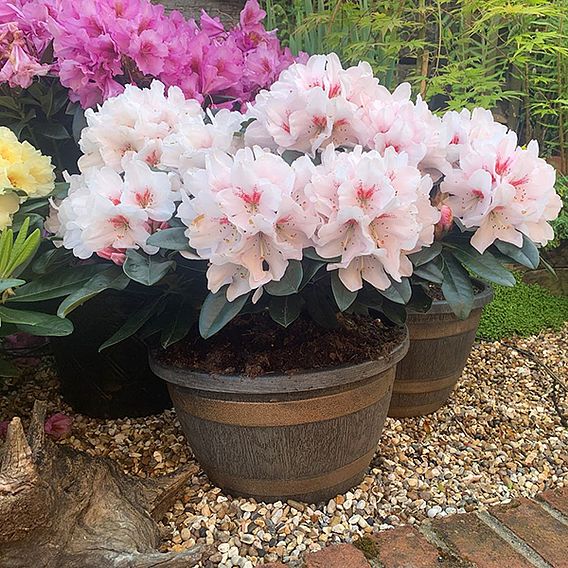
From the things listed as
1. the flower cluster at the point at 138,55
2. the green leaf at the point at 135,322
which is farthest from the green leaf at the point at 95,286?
the flower cluster at the point at 138,55

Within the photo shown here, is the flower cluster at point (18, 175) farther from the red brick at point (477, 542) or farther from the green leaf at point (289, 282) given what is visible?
the red brick at point (477, 542)

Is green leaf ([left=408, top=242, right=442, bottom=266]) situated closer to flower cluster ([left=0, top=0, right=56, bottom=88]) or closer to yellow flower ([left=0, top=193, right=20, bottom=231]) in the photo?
yellow flower ([left=0, top=193, right=20, bottom=231])

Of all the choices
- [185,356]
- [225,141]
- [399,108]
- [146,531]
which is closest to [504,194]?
[399,108]

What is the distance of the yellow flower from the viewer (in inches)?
42.6

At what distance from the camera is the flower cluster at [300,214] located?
0.92m

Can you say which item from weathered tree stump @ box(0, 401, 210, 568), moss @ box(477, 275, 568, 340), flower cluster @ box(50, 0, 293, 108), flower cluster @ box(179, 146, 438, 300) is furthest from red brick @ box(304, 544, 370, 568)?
moss @ box(477, 275, 568, 340)

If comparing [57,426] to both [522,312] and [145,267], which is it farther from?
[522,312]

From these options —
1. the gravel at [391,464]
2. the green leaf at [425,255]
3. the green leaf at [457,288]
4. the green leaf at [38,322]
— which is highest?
the green leaf at [425,255]

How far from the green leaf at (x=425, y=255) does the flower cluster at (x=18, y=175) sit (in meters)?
0.71

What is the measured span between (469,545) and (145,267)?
821 millimetres

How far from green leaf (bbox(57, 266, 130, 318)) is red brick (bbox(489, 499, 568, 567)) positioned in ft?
3.02

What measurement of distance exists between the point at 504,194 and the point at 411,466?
756 mm

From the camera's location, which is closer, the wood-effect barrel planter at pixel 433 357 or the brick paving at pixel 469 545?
the brick paving at pixel 469 545

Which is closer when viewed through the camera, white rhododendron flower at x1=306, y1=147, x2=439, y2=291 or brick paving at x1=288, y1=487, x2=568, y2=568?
white rhododendron flower at x1=306, y1=147, x2=439, y2=291
